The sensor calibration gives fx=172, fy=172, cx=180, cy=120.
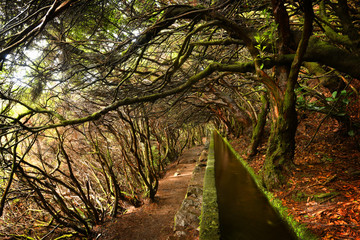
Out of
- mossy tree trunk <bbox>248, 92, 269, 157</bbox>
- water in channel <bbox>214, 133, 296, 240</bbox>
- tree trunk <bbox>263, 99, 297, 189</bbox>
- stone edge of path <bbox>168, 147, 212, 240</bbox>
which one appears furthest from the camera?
mossy tree trunk <bbox>248, 92, 269, 157</bbox>

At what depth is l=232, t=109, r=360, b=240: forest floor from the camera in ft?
7.92

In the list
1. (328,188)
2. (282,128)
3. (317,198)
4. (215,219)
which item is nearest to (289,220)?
(317,198)

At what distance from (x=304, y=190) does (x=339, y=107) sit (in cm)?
212

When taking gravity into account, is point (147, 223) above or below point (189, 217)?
below

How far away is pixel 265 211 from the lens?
12.8 ft

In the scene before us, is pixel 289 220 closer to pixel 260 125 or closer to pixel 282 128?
pixel 282 128

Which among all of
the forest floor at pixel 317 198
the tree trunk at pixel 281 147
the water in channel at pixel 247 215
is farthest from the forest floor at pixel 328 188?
the water in channel at pixel 247 215

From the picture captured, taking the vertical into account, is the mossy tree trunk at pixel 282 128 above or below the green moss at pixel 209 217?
above

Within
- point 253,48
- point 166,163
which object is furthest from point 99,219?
point 166,163

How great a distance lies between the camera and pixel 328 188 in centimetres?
318

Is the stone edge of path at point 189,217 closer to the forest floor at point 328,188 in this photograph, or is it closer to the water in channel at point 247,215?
the water in channel at point 247,215

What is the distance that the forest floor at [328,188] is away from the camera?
2414 mm

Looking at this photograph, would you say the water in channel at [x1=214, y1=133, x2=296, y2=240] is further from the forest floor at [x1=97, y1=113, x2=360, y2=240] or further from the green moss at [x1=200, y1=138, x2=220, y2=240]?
the forest floor at [x1=97, y1=113, x2=360, y2=240]

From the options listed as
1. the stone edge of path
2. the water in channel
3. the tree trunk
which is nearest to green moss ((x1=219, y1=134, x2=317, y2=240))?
the water in channel
